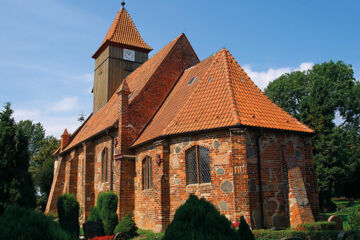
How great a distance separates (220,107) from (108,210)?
7281 mm

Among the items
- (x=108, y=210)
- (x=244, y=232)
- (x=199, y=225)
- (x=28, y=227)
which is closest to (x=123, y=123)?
(x=108, y=210)

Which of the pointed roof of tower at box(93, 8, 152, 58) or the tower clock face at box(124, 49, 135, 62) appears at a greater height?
the pointed roof of tower at box(93, 8, 152, 58)

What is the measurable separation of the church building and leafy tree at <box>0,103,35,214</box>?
505 cm

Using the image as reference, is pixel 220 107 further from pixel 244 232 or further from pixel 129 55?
pixel 129 55

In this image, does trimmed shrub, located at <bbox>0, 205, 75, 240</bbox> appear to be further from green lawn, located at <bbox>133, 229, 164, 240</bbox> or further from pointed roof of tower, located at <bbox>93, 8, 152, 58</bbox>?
pointed roof of tower, located at <bbox>93, 8, 152, 58</bbox>

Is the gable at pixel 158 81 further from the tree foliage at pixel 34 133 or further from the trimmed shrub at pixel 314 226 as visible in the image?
the tree foliage at pixel 34 133

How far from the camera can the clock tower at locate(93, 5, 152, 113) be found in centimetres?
2544

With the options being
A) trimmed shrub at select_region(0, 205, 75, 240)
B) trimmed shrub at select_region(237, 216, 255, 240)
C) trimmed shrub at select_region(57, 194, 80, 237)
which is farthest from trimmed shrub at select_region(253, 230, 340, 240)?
trimmed shrub at select_region(57, 194, 80, 237)

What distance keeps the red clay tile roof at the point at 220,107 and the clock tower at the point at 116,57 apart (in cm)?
965

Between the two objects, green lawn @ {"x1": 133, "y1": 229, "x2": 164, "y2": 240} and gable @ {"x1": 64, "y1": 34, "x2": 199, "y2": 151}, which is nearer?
green lawn @ {"x1": 133, "y1": 229, "x2": 164, "y2": 240}

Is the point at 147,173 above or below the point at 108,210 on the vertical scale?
above

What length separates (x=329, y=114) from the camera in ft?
95.2

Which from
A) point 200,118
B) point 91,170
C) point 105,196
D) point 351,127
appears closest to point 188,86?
point 200,118

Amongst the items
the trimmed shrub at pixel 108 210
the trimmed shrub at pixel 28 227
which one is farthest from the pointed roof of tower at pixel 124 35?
the trimmed shrub at pixel 28 227
